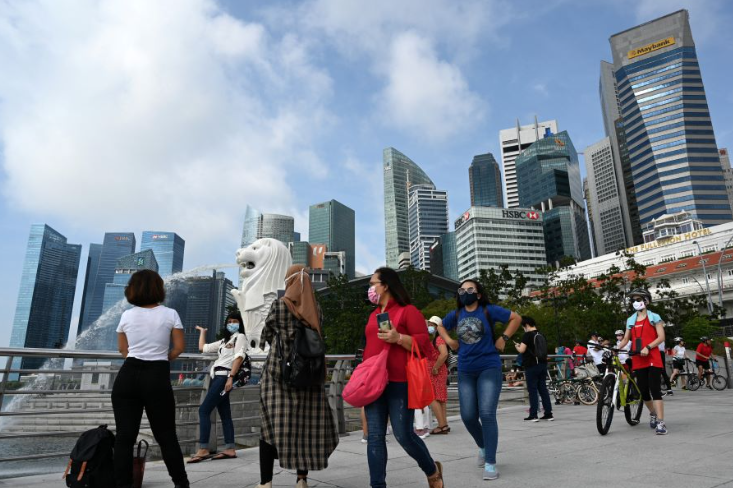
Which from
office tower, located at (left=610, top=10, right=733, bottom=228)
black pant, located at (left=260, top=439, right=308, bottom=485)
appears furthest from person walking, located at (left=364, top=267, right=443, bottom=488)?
office tower, located at (left=610, top=10, right=733, bottom=228)

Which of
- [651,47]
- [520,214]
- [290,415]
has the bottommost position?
[290,415]

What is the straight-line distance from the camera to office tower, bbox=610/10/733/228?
12444cm

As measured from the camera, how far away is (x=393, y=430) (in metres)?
3.29

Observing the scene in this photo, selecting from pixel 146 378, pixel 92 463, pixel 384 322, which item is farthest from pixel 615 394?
pixel 92 463

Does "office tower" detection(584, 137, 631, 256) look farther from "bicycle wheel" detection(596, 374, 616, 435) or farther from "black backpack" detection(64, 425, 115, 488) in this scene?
"black backpack" detection(64, 425, 115, 488)

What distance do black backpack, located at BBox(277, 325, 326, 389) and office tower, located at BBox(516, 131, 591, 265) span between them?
16134cm

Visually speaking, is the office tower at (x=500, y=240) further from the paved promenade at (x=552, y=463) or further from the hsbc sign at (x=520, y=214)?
the paved promenade at (x=552, y=463)

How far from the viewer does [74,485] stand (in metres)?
3.50

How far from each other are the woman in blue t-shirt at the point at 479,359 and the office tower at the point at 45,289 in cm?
19176

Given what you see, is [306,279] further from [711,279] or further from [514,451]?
[711,279]

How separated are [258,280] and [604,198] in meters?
174

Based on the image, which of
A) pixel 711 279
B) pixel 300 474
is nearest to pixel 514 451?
pixel 300 474

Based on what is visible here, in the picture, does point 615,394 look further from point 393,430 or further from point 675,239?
point 675,239

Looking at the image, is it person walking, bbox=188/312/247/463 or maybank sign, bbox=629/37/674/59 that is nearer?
person walking, bbox=188/312/247/463
